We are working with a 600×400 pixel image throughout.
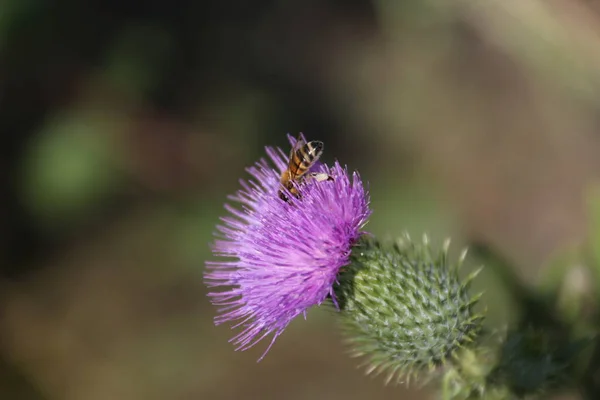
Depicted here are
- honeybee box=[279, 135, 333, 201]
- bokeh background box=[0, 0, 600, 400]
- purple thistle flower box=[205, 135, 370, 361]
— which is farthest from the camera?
bokeh background box=[0, 0, 600, 400]

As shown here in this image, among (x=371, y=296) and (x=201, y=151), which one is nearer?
(x=371, y=296)

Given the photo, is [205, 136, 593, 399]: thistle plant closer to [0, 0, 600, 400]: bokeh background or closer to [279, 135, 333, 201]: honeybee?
[279, 135, 333, 201]: honeybee

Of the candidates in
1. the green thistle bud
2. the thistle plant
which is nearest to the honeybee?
the thistle plant

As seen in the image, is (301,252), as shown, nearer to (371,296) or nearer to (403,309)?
(371,296)

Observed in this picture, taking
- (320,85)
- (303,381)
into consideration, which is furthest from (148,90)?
(303,381)

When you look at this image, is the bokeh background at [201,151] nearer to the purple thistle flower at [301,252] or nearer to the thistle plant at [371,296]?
the thistle plant at [371,296]

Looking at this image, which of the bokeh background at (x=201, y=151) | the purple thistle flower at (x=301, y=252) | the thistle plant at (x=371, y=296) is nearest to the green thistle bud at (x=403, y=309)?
the thistle plant at (x=371, y=296)

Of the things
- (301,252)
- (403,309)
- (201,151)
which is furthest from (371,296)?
(201,151)
